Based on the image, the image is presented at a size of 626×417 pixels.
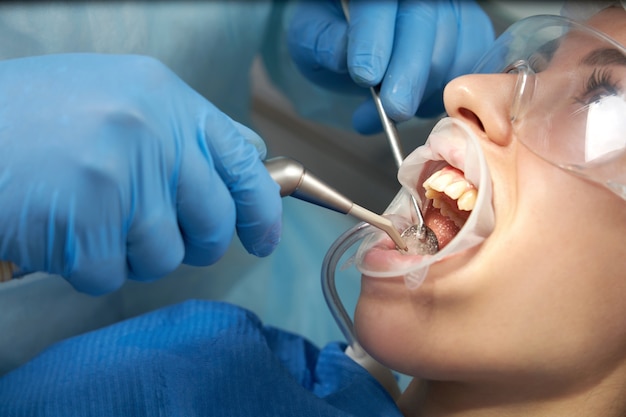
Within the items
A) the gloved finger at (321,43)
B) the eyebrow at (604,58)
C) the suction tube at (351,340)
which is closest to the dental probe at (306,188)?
the suction tube at (351,340)

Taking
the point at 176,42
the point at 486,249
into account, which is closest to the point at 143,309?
the point at 176,42

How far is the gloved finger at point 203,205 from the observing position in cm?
95

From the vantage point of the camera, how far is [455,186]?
3.58ft

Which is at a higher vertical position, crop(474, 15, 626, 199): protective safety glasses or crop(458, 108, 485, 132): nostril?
crop(474, 15, 626, 199): protective safety glasses

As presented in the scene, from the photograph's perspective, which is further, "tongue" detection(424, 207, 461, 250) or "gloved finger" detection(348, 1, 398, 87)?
"gloved finger" detection(348, 1, 398, 87)

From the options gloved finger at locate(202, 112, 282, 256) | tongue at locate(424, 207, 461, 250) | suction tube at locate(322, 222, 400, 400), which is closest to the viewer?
gloved finger at locate(202, 112, 282, 256)

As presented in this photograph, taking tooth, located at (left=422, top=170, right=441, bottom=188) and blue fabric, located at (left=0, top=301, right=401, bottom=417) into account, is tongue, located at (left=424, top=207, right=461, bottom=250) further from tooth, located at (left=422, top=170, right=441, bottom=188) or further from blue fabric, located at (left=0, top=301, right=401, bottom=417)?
blue fabric, located at (left=0, top=301, right=401, bottom=417)

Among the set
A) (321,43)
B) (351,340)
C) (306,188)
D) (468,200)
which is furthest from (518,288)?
(321,43)

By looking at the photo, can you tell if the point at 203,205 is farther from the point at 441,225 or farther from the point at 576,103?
the point at 576,103

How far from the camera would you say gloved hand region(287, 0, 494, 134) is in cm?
151

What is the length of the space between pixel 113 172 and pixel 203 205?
5.7 inches

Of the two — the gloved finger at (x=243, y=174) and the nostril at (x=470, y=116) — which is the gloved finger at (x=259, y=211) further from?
the nostril at (x=470, y=116)

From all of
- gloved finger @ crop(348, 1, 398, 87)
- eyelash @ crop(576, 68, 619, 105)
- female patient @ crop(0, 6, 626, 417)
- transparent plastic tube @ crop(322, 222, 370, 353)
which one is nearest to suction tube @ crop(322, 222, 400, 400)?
transparent plastic tube @ crop(322, 222, 370, 353)

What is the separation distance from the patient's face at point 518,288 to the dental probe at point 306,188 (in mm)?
176
